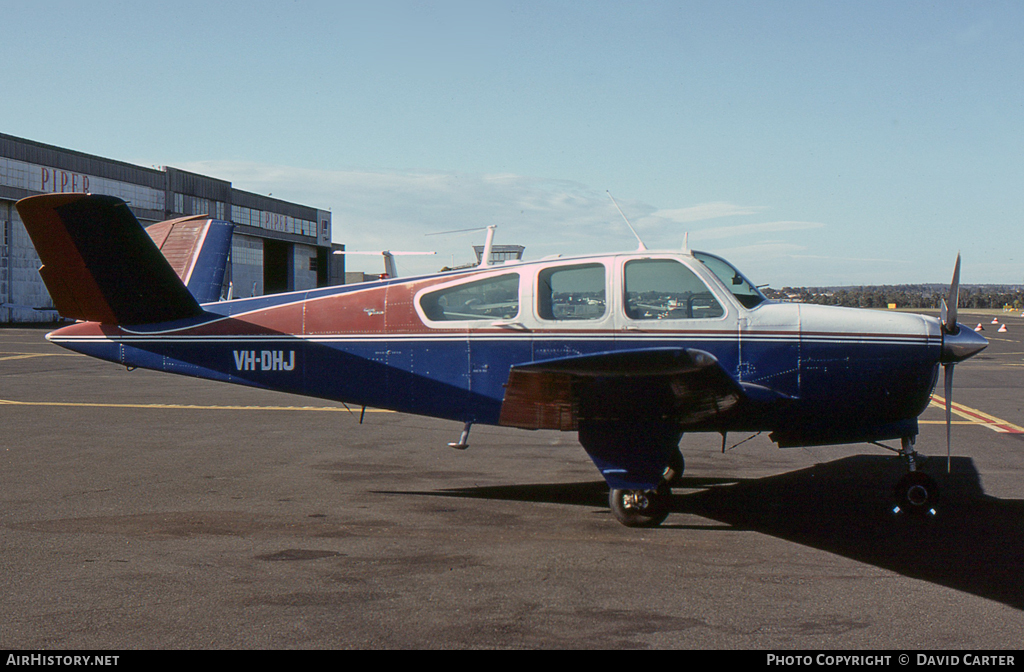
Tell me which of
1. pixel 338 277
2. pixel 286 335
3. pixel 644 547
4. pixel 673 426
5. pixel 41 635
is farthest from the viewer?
pixel 338 277

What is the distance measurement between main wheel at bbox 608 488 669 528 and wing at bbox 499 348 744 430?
26.6 inches

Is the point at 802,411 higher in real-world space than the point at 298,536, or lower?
higher

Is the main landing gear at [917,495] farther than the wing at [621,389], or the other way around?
the main landing gear at [917,495]

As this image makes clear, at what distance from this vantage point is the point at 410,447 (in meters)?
9.72

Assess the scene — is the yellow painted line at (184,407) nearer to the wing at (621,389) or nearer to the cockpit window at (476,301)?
the cockpit window at (476,301)

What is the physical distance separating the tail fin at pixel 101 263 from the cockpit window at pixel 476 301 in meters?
2.59

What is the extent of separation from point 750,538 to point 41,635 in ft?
15.9

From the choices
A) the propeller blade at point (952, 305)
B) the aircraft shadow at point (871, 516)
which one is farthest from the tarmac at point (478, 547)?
the propeller blade at point (952, 305)

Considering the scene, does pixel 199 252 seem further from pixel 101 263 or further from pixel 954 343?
pixel 954 343

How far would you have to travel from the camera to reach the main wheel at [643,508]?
628 cm

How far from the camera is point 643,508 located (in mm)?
6281

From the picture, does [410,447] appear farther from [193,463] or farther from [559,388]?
[559,388]

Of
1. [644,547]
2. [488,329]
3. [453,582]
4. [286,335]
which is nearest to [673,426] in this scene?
[644,547]

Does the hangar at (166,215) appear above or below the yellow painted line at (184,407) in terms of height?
above
